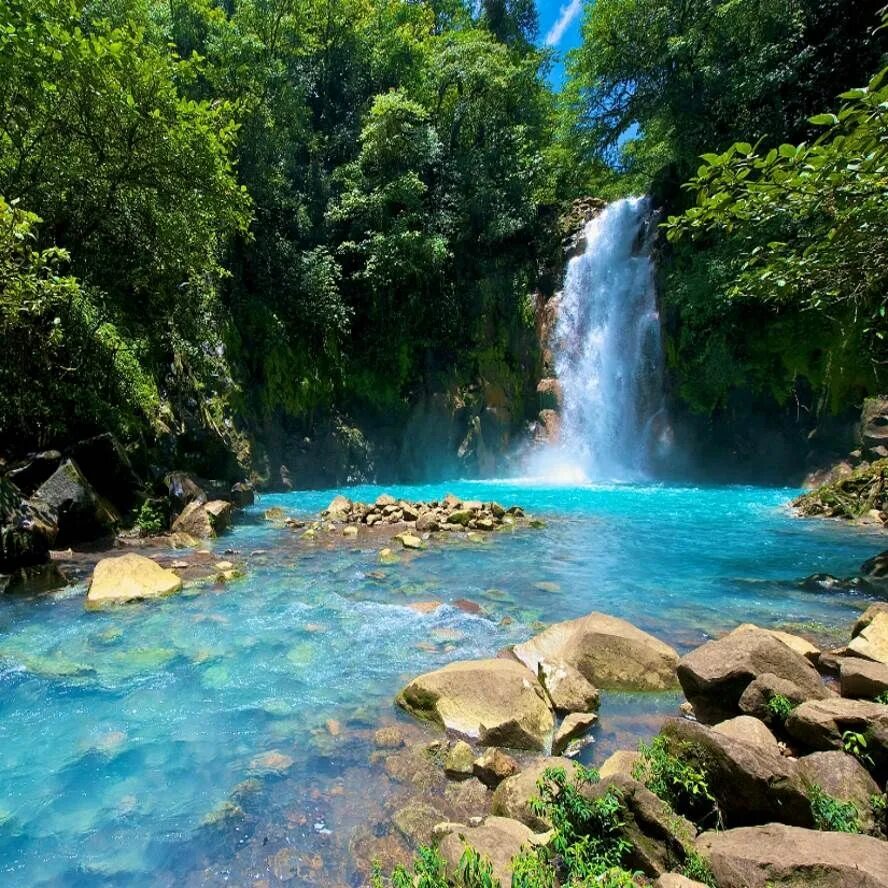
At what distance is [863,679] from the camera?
3465mm

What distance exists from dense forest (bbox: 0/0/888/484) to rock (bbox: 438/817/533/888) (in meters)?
3.04

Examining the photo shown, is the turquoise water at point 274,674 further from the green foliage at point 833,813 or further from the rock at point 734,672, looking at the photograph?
the green foliage at point 833,813

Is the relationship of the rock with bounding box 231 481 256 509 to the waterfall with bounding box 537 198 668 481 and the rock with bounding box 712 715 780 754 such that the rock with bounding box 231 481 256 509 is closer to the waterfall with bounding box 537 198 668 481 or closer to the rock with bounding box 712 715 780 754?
the waterfall with bounding box 537 198 668 481

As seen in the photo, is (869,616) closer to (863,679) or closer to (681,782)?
(863,679)

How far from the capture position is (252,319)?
704 inches

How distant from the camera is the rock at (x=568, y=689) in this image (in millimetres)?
3924

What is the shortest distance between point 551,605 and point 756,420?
16218mm

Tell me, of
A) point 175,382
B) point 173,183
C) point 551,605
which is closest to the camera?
point 551,605

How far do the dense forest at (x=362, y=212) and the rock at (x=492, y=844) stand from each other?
304 centimetres

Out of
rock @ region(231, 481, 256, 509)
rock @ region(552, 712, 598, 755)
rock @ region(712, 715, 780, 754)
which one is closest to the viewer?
rock @ region(712, 715, 780, 754)

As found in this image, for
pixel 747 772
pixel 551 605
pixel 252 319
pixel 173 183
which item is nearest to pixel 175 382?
pixel 173 183

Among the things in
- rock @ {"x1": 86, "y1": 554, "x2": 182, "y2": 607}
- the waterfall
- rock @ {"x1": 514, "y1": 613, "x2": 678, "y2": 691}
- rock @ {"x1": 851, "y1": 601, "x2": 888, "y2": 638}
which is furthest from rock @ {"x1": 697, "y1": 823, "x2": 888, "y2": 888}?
the waterfall

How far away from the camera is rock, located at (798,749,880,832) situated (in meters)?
2.41

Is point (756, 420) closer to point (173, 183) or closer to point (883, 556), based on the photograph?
point (883, 556)
